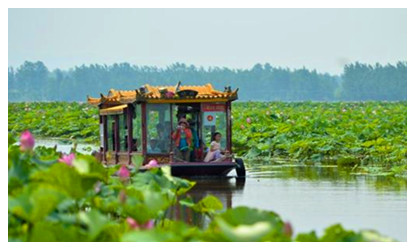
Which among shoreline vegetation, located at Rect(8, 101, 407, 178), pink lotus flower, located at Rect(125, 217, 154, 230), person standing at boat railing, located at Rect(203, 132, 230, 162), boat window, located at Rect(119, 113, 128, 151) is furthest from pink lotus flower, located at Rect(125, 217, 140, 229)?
boat window, located at Rect(119, 113, 128, 151)

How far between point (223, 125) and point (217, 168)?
75cm

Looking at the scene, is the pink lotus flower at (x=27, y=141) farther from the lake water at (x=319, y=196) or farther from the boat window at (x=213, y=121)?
A: the boat window at (x=213, y=121)

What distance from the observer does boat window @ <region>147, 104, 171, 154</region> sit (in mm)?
14338

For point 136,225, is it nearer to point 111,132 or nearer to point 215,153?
point 215,153

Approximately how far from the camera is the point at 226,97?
1429 cm

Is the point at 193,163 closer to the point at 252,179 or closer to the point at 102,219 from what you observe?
the point at 252,179

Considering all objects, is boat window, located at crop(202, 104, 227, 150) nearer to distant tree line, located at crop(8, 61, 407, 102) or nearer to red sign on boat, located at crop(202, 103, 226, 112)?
red sign on boat, located at crop(202, 103, 226, 112)

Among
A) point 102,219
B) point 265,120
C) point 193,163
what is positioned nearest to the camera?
point 102,219

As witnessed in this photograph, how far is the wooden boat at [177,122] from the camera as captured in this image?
14102 mm

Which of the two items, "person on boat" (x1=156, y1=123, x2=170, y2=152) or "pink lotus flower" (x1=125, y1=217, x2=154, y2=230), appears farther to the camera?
"person on boat" (x1=156, y1=123, x2=170, y2=152)

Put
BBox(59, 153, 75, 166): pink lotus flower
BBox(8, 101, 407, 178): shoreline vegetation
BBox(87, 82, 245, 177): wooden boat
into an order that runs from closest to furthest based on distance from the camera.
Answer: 1. BBox(59, 153, 75, 166): pink lotus flower
2. BBox(87, 82, 245, 177): wooden boat
3. BBox(8, 101, 407, 178): shoreline vegetation

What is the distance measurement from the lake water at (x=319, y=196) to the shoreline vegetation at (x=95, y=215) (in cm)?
328

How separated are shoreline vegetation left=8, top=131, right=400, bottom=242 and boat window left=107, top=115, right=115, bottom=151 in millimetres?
9422
